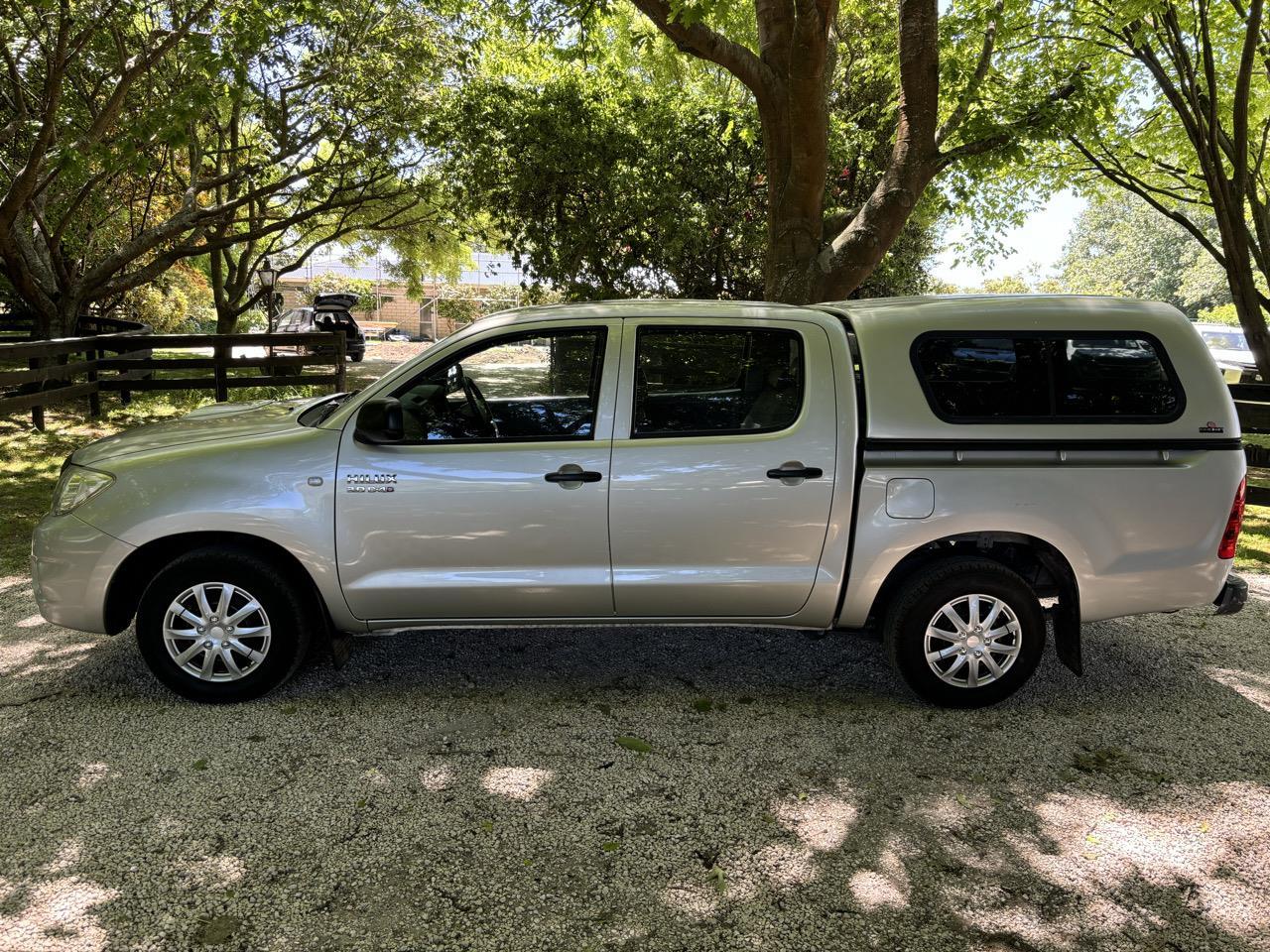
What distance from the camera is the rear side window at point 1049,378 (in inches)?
168

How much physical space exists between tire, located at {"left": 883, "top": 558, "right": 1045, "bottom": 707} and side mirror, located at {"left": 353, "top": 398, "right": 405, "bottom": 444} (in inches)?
96.9

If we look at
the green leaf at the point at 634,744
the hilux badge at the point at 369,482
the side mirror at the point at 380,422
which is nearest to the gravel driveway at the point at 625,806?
the green leaf at the point at 634,744

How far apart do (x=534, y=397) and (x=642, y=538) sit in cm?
87

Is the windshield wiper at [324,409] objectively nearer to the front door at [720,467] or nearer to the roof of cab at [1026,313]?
the front door at [720,467]

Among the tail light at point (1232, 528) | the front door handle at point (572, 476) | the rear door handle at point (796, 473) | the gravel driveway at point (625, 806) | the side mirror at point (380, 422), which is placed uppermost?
the side mirror at point (380, 422)

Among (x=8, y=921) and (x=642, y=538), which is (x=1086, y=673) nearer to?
(x=642, y=538)

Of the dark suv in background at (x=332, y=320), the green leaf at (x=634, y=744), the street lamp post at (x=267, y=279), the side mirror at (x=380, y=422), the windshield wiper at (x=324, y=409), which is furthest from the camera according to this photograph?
the dark suv in background at (x=332, y=320)

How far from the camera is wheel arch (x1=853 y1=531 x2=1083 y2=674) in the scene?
4.32 m

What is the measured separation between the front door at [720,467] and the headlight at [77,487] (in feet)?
7.82

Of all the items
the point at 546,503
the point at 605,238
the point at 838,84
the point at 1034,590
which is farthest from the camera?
the point at 838,84

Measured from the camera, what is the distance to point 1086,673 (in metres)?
4.98

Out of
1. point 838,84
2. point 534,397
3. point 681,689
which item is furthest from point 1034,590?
point 838,84

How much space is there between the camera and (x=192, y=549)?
167 inches

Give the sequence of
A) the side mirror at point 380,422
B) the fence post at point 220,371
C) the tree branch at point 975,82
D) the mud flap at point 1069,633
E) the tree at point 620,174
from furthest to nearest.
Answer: the tree at point 620,174
the fence post at point 220,371
the tree branch at point 975,82
the mud flap at point 1069,633
the side mirror at point 380,422
